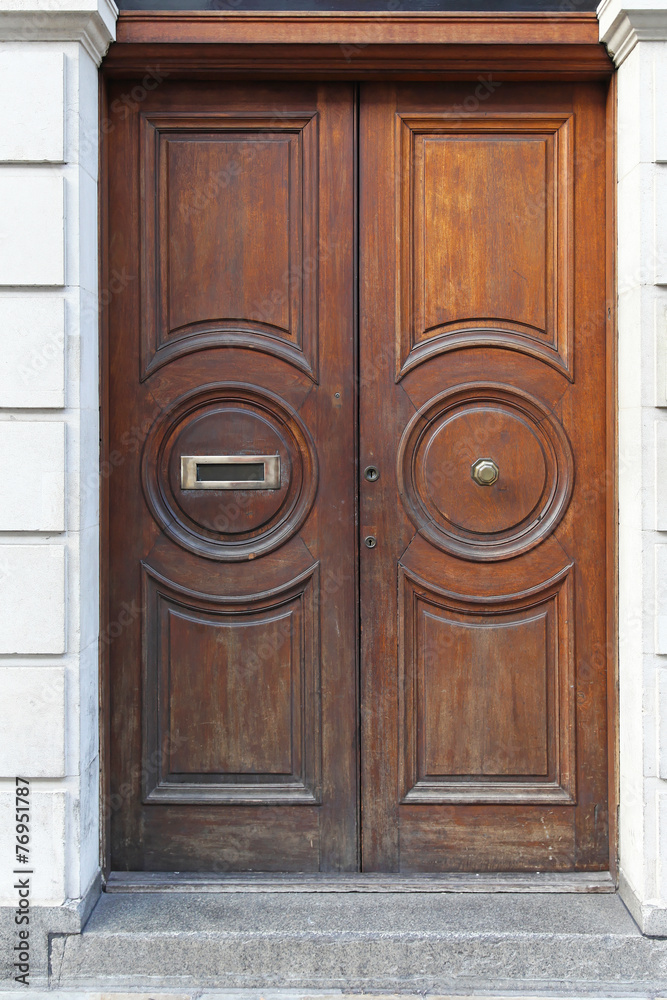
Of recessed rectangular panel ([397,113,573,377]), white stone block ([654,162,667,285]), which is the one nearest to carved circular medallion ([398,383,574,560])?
recessed rectangular panel ([397,113,573,377])

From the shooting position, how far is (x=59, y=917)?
262cm

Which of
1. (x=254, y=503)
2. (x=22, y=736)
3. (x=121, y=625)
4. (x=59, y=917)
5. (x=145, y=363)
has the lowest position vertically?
(x=59, y=917)

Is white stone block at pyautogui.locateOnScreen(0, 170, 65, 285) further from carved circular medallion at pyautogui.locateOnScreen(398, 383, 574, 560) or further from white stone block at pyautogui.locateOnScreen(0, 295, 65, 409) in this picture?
carved circular medallion at pyautogui.locateOnScreen(398, 383, 574, 560)

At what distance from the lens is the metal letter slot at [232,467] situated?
9.64 feet

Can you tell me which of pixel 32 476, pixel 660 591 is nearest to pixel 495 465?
pixel 660 591

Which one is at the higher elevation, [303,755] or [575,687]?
[575,687]

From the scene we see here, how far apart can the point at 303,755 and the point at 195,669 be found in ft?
1.70

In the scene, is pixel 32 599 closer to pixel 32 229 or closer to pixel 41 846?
pixel 41 846

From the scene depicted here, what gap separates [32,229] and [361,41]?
51.2 inches

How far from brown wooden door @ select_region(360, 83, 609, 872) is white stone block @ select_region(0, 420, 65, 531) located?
1078 mm

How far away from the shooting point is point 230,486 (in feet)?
9.64

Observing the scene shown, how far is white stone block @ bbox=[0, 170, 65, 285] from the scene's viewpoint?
2617mm

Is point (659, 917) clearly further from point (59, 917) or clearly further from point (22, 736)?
point (22, 736)

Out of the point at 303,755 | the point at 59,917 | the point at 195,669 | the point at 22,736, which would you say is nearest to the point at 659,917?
the point at 303,755
